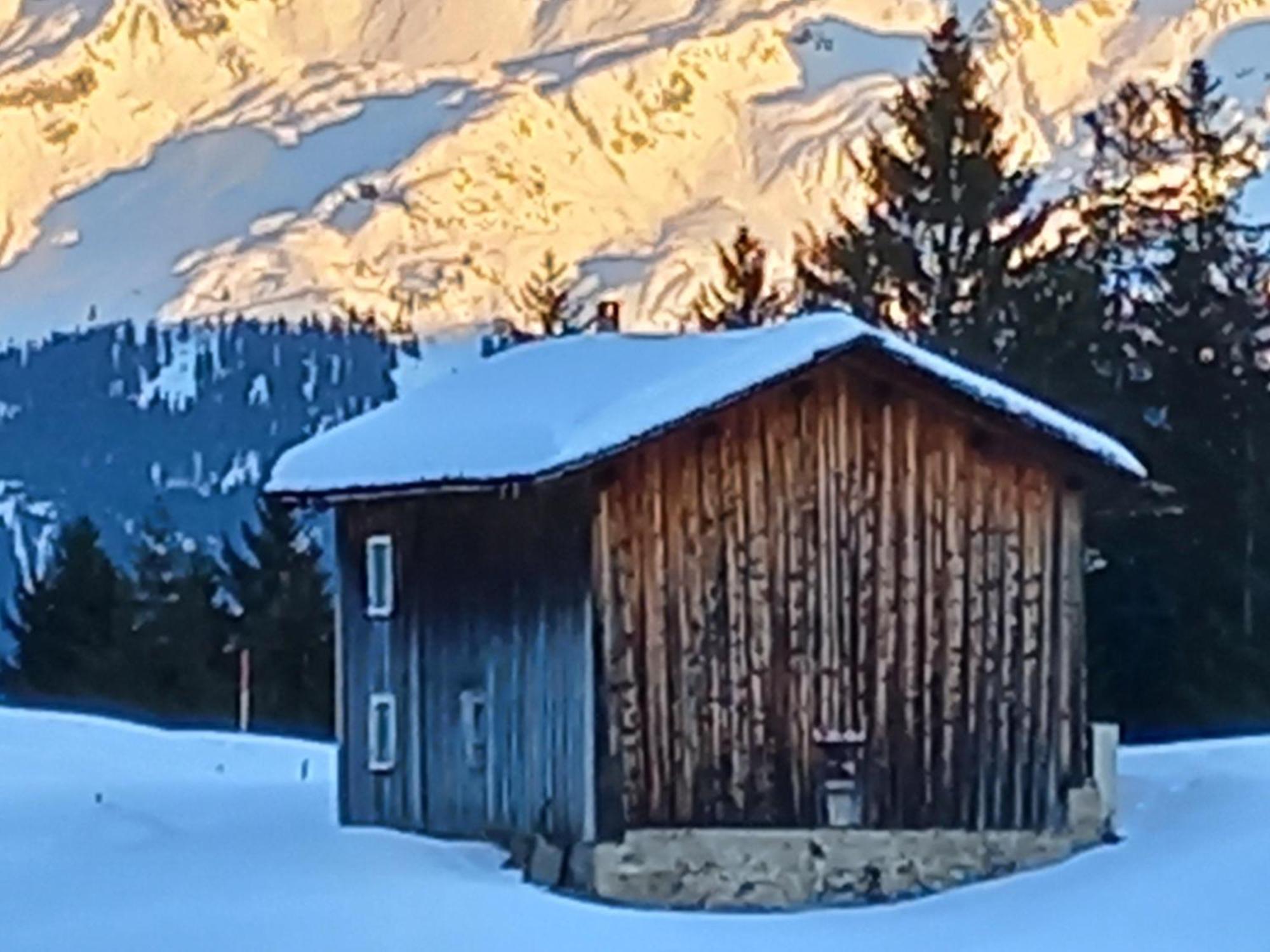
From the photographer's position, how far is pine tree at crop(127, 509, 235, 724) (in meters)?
61.4

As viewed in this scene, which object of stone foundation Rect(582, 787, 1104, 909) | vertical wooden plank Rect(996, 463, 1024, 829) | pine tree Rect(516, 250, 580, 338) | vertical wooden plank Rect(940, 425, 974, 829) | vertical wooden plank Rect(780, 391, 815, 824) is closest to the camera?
stone foundation Rect(582, 787, 1104, 909)

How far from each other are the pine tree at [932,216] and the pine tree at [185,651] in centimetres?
1344

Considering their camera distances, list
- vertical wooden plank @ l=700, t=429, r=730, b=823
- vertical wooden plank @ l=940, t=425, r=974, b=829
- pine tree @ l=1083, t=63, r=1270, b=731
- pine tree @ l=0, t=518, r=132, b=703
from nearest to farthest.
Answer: vertical wooden plank @ l=700, t=429, r=730, b=823 < vertical wooden plank @ l=940, t=425, r=974, b=829 < pine tree @ l=1083, t=63, r=1270, b=731 < pine tree @ l=0, t=518, r=132, b=703

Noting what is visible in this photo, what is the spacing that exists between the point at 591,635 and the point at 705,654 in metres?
1.19

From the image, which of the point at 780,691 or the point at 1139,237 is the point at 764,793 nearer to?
the point at 780,691

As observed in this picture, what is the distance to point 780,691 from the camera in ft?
103

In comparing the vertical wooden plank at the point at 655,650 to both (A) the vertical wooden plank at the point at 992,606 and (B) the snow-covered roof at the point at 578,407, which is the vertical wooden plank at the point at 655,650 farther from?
(A) the vertical wooden plank at the point at 992,606

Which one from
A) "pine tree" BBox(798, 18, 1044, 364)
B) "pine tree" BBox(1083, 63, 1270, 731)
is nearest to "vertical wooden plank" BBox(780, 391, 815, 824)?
"pine tree" BBox(1083, 63, 1270, 731)

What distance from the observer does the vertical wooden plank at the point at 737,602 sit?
3122 centimetres

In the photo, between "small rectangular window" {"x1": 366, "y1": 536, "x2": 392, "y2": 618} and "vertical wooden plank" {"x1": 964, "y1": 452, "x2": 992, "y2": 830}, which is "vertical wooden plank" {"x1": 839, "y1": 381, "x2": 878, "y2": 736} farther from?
"small rectangular window" {"x1": 366, "y1": 536, "x2": 392, "y2": 618}

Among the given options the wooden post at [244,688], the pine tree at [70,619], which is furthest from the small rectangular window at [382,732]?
the pine tree at [70,619]

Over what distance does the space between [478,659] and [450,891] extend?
389 cm

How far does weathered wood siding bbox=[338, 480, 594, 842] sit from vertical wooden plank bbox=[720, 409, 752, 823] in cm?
143

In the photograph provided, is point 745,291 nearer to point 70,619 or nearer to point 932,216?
point 932,216
